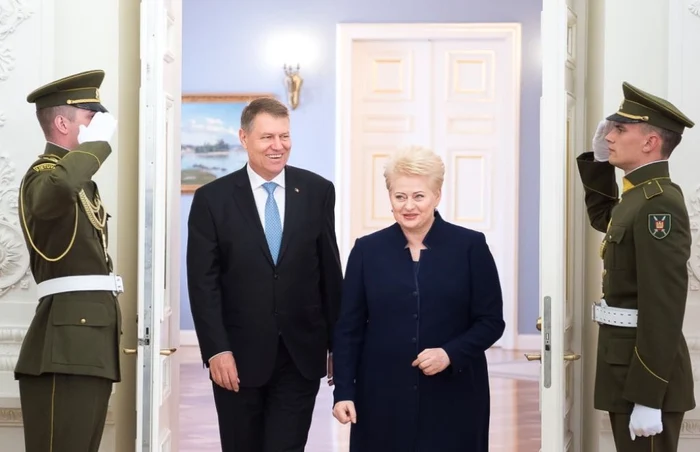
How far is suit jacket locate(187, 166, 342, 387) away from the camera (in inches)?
133

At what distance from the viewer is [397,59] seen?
28.4ft

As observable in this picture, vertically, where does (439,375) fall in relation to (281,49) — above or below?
below

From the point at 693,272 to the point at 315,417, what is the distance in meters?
3.19

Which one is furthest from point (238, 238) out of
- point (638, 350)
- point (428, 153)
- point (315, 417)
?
point (315, 417)

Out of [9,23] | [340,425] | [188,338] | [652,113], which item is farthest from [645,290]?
[188,338]

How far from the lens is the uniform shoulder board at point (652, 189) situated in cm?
296

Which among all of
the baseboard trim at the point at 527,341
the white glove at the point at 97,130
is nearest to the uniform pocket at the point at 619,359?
the white glove at the point at 97,130

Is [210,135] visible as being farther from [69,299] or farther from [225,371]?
[69,299]

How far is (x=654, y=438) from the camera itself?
114 inches

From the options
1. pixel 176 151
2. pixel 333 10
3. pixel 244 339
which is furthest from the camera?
pixel 333 10

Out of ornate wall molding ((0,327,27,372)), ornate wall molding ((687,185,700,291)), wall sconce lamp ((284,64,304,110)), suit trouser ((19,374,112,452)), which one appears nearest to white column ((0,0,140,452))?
ornate wall molding ((0,327,27,372))

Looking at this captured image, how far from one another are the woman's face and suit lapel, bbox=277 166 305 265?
61 centimetres

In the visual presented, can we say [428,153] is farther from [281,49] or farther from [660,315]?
[281,49]

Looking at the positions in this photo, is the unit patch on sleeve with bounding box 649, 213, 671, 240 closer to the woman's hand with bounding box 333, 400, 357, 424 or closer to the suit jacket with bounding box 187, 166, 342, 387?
the woman's hand with bounding box 333, 400, 357, 424
